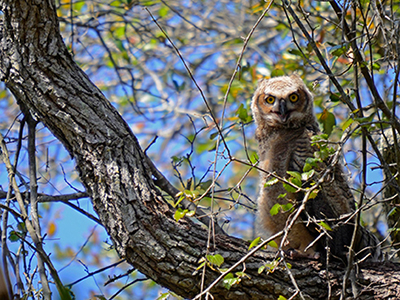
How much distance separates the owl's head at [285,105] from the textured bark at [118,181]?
1.71 meters

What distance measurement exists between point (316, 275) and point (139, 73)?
8.19 m

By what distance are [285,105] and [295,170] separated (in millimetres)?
863

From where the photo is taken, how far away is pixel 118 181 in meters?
3.34

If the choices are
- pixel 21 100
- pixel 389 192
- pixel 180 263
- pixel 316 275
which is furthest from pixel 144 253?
pixel 389 192

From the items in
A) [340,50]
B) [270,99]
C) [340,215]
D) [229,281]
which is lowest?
[229,281]

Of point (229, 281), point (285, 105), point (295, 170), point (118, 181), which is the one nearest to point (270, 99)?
point (285, 105)

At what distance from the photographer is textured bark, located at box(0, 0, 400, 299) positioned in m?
3.23

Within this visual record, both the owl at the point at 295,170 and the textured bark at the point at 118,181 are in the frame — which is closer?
the textured bark at the point at 118,181

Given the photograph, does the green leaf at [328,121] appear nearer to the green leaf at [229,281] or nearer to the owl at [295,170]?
the owl at [295,170]

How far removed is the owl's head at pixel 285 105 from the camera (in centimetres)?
480

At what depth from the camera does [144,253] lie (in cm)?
321

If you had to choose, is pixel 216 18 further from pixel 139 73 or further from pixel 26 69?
pixel 26 69

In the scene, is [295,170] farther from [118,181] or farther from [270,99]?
[118,181]

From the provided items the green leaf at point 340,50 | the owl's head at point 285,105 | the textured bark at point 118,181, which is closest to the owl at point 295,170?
the owl's head at point 285,105
